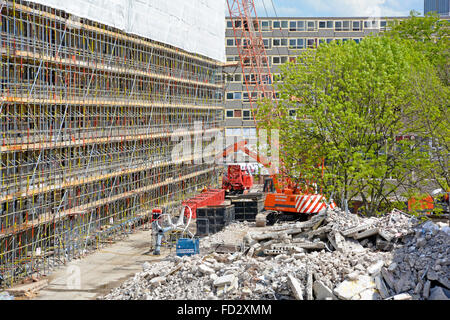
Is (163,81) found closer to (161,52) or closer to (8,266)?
(161,52)

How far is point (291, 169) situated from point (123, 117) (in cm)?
1007

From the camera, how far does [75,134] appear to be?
90.9 ft

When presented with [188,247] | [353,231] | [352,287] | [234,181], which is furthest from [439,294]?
[234,181]

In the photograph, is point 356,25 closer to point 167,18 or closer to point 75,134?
point 167,18

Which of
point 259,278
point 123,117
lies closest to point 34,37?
point 123,117

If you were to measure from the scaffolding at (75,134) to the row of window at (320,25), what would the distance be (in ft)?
116

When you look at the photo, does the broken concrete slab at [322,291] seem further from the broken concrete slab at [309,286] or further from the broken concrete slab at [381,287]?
the broken concrete slab at [381,287]

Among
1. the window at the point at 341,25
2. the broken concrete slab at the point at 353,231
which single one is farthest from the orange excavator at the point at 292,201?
the window at the point at 341,25

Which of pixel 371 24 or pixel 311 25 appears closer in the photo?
pixel 311 25

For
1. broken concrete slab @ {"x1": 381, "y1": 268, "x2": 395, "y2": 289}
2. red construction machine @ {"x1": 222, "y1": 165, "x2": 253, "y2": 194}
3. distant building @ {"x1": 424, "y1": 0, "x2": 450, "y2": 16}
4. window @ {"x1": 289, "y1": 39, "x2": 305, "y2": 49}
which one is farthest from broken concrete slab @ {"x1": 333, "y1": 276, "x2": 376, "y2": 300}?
distant building @ {"x1": 424, "y1": 0, "x2": 450, "y2": 16}

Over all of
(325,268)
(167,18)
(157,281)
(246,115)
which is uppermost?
(167,18)

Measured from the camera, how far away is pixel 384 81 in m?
26.9

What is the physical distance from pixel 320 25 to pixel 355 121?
52.0 m
